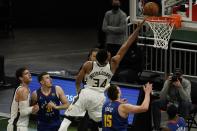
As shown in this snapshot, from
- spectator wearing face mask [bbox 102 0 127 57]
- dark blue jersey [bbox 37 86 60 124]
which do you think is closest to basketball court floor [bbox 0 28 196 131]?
spectator wearing face mask [bbox 102 0 127 57]

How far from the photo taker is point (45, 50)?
24531mm

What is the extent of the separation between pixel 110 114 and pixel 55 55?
1357 centimetres

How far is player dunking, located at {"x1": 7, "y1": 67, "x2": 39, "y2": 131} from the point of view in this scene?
10.9 m

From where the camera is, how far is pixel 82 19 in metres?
31.2

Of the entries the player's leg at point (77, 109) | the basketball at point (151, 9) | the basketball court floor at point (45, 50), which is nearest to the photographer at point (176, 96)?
the player's leg at point (77, 109)

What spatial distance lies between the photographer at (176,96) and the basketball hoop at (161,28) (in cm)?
202

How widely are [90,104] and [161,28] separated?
4.66 meters

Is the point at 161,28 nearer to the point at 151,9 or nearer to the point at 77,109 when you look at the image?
the point at 151,9

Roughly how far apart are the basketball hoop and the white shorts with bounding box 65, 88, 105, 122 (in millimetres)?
4235

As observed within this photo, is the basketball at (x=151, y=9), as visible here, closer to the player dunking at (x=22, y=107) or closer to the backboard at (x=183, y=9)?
the backboard at (x=183, y=9)

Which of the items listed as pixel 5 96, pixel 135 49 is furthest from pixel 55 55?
pixel 135 49

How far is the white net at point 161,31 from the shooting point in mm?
15461

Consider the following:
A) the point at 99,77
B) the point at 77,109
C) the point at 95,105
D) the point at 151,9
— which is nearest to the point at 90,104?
the point at 95,105

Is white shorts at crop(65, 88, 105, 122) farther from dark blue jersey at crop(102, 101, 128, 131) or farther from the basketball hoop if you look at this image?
the basketball hoop
